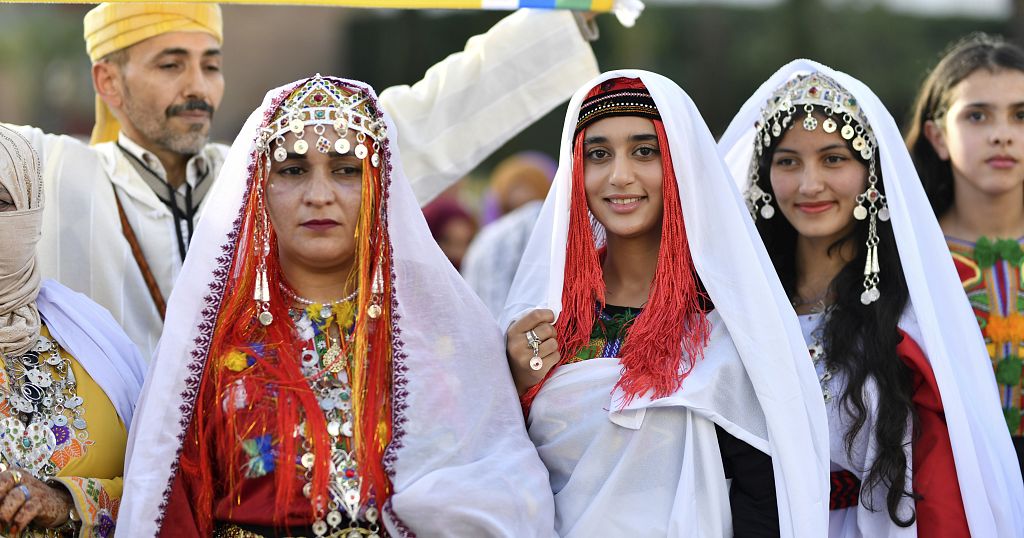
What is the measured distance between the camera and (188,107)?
4.53 m

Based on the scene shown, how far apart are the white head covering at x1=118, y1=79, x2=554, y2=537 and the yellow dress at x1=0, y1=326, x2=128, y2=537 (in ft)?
0.45

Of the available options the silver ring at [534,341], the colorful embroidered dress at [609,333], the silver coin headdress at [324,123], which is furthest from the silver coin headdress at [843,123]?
the silver coin headdress at [324,123]

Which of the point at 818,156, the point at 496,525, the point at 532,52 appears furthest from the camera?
the point at 532,52

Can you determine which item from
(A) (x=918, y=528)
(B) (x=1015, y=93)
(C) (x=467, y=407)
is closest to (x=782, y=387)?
(A) (x=918, y=528)

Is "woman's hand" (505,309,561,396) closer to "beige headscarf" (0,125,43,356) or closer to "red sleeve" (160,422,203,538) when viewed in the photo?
"red sleeve" (160,422,203,538)

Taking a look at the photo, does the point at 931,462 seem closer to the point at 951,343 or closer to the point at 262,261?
the point at 951,343

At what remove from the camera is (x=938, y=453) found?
337 centimetres

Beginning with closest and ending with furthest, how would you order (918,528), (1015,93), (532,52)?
1. (918,528)
2. (1015,93)
3. (532,52)

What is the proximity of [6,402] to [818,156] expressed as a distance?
2371 millimetres

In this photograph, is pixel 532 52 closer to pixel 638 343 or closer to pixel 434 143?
pixel 434 143

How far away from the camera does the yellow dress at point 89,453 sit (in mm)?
3035

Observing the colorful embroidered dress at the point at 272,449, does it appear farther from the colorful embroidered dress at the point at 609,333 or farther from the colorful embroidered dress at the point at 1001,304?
the colorful embroidered dress at the point at 1001,304

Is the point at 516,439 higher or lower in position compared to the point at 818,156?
lower

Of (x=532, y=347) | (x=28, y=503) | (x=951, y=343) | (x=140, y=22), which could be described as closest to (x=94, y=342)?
(x=28, y=503)
